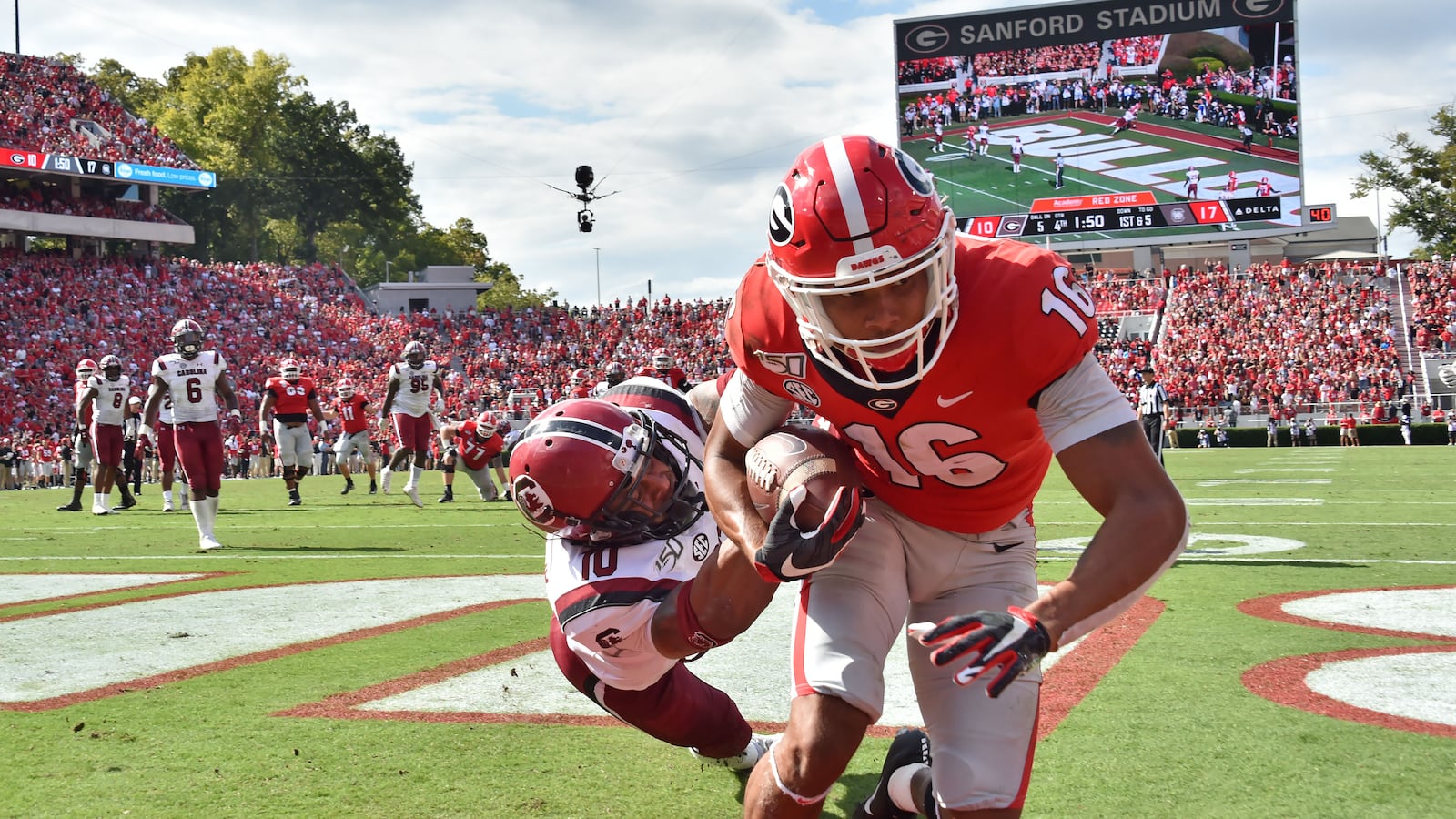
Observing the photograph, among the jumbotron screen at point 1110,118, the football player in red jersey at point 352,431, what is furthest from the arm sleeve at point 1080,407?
the jumbotron screen at point 1110,118

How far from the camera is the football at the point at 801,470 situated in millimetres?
2619

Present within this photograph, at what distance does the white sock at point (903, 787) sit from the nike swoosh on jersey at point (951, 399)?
3.40ft

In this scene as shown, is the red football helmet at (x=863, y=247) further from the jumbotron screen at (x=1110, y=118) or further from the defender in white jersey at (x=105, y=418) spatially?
the jumbotron screen at (x=1110, y=118)

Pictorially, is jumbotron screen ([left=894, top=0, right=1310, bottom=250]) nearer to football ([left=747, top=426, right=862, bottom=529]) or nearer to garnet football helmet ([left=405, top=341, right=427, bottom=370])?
garnet football helmet ([left=405, top=341, right=427, bottom=370])

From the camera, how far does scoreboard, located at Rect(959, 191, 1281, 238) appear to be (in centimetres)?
3453

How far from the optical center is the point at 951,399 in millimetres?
2744

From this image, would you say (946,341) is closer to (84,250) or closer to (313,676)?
(313,676)

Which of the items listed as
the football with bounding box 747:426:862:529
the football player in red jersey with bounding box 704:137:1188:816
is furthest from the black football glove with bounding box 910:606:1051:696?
the football with bounding box 747:426:862:529

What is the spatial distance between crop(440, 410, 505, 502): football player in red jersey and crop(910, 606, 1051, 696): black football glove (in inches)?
493

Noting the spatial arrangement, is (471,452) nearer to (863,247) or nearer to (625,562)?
(625,562)

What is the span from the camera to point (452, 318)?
1686 inches

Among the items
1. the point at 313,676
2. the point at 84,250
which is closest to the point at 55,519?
the point at 313,676

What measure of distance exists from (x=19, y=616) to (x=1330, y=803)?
6.49 metres

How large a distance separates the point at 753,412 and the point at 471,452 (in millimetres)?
12372
